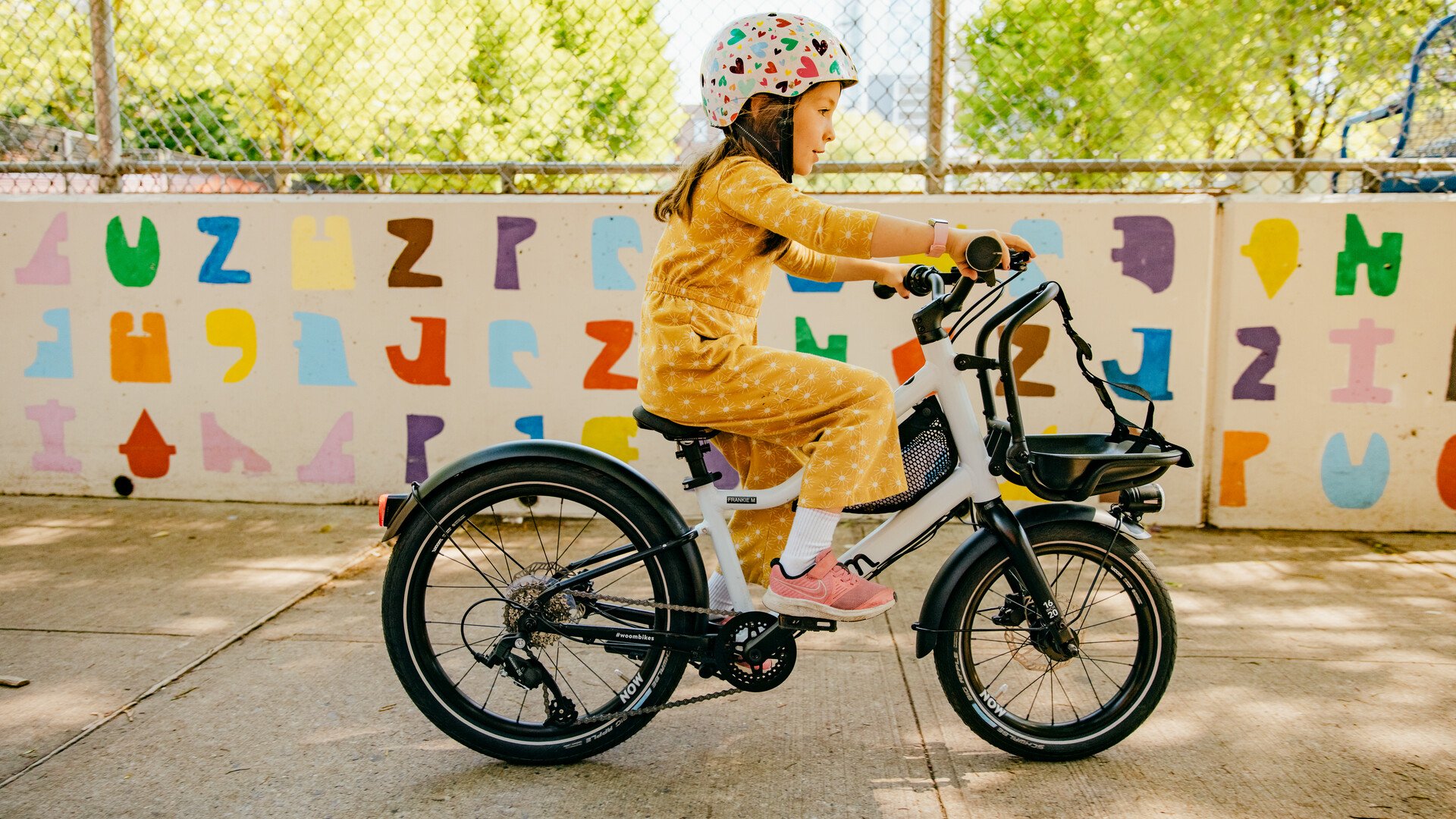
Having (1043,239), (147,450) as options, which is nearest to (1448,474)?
(1043,239)

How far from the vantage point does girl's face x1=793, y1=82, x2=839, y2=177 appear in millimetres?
2525

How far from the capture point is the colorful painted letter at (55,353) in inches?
200

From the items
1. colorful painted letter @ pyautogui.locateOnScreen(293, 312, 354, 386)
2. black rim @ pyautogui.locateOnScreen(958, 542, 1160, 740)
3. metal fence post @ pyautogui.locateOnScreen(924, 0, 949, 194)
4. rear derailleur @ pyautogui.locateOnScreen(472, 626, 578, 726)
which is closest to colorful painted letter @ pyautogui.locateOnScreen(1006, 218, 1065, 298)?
metal fence post @ pyautogui.locateOnScreen(924, 0, 949, 194)

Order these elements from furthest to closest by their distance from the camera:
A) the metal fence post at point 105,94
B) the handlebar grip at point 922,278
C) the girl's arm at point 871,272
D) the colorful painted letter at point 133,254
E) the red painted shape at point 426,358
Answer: the metal fence post at point 105,94 < the colorful painted letter at point 133,254 < the red painted shape at point 426,358 < the girl's arm at point 871,272 < the handlebar grip at point 922,278

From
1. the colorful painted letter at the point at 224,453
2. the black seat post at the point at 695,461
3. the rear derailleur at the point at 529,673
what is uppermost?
the black seat post at the point at 695,461

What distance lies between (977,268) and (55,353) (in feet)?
15.7

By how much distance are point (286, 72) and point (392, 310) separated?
5.69ft

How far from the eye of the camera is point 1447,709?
3000 mm

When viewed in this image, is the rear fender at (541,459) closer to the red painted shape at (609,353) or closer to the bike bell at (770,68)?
the bike bell at (770,68)

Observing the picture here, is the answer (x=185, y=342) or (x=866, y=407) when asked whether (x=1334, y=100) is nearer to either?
(x=866, y=407)

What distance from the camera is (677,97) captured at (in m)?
4.74

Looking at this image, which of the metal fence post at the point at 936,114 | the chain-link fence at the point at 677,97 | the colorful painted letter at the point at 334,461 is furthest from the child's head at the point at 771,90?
the colorful painted letter at the point at 334,461

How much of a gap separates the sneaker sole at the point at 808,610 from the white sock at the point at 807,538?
69mm

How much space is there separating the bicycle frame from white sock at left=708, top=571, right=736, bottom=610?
0.28 ft
